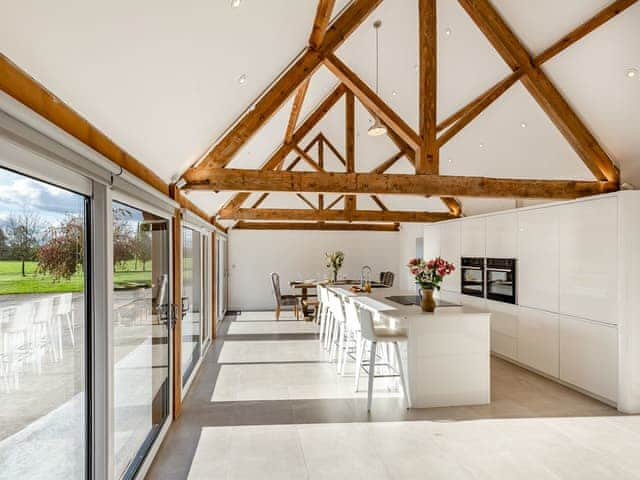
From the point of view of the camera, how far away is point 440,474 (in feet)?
9.35

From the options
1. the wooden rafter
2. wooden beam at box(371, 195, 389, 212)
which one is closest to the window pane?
the wooden rafter

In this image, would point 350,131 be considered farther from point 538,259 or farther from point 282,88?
point 538,259

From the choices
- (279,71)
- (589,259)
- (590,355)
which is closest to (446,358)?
(590,355)

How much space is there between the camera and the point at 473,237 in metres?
6.48

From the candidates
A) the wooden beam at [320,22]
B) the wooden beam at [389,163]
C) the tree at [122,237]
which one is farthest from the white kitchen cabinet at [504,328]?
A: the tree at [122,237]

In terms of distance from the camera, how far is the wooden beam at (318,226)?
11.0 metres

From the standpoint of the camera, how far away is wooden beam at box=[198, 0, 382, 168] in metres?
4.26

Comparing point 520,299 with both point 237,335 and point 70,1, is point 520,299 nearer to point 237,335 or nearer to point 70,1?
point 237,335

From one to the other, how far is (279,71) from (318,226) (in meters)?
7.23

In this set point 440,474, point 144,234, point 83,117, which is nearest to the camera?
point 83,117

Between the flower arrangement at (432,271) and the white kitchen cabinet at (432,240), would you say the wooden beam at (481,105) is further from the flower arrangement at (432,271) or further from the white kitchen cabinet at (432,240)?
the white kitchen cabinet at (432,240)

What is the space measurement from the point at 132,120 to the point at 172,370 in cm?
232

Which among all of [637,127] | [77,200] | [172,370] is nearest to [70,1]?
[77,200]

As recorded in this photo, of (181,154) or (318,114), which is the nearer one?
(181,154)
